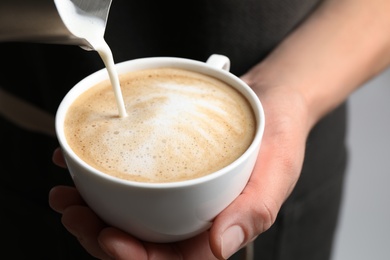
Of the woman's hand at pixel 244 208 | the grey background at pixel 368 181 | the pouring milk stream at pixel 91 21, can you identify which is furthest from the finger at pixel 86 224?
the grey background at pixel 368 181

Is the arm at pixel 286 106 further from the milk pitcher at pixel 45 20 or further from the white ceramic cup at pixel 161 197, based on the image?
the milk pitcher at pixel 45 20

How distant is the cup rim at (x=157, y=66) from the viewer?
49cm

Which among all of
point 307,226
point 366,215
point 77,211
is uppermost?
point 77,211

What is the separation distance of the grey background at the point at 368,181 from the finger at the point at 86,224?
105 cm

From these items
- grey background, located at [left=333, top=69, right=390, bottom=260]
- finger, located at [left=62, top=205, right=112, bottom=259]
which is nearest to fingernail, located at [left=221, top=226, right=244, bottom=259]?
finger, located at [left=62, top=205, right=112, bottom=259]

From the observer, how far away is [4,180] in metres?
0.92

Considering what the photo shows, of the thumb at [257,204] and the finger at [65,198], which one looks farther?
the finger at [65,198]

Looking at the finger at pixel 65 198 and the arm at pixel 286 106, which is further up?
the arm at pixel 286 106

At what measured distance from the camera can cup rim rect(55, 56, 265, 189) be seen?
19.2 inches

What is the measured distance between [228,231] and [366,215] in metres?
1.14


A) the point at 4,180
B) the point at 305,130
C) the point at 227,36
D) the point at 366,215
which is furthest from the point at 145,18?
the point at 366,215

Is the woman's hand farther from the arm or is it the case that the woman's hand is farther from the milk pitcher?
the milk pitcher

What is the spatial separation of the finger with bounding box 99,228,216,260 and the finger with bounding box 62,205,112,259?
4cm

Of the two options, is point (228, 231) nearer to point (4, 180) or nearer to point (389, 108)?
point (4, 180)
